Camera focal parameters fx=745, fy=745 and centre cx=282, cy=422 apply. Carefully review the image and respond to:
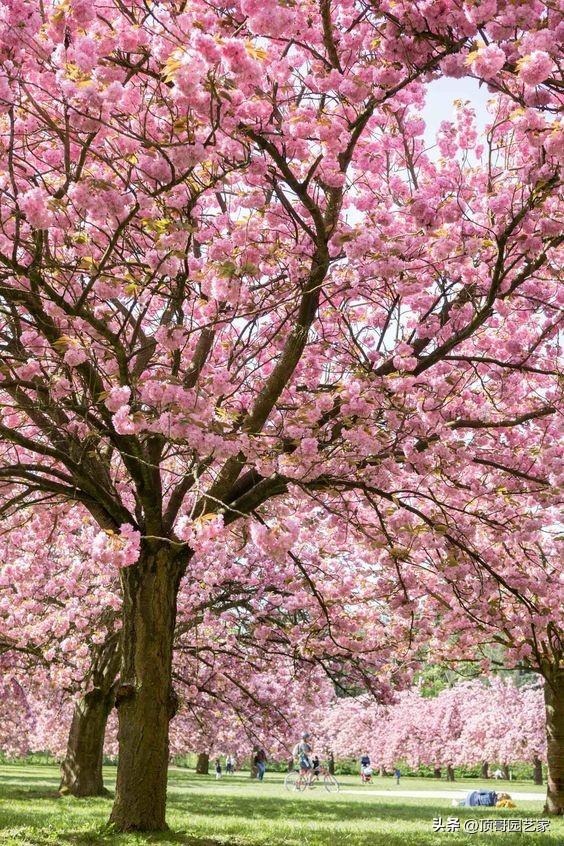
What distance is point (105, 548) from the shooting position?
5355 mm

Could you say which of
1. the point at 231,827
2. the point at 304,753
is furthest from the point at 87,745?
the point at 304,753

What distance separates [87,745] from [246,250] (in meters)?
10.3

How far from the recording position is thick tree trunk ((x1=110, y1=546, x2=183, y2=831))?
701cm

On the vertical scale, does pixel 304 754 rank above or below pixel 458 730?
above

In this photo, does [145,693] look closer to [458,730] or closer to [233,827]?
[233,827]

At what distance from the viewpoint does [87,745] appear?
1311 cm

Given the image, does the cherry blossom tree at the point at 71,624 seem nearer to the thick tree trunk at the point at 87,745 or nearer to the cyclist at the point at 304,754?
the thick tree trunk at the point at 87,745

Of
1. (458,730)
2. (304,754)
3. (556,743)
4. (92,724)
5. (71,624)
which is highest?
(71,624)

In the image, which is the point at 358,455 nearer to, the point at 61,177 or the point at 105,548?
the point at 105,548

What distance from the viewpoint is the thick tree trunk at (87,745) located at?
42.7ft

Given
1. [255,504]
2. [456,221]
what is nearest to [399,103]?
[456,221]

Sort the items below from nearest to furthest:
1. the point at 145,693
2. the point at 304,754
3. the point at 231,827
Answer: the point at 145,693 → the point at 231,827 → the point at 304,754

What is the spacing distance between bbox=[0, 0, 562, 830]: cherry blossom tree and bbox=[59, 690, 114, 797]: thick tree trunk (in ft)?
19.8

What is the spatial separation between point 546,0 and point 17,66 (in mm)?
3432
